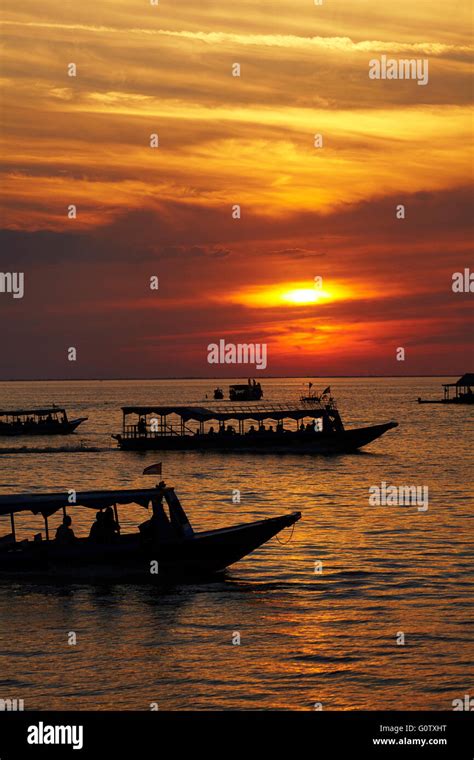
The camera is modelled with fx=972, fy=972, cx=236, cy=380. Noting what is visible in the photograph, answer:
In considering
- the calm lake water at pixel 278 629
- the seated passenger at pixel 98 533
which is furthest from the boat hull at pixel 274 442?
the seated passenger at pixel 98 533

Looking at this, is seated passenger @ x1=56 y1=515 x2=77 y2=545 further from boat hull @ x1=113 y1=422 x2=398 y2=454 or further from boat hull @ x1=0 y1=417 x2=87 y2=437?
boat hull @ x1=0 y1=417 x2=87 y2=437

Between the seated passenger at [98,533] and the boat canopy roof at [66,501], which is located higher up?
the boat canopy roof at [66,501]

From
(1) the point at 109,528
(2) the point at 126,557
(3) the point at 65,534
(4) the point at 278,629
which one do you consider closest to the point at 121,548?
(2) the point at 126,557

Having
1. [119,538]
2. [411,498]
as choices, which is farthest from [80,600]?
[411,498]

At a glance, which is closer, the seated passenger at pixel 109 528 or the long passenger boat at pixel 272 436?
the seated passenger at pixel 109 528

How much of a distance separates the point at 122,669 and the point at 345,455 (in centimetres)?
→ 6339

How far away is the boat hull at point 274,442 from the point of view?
80938 millimetres

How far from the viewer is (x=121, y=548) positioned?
28.3 m

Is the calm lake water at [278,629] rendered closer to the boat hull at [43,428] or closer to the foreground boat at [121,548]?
the foreground boat at [121,548]

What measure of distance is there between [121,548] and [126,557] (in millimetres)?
318

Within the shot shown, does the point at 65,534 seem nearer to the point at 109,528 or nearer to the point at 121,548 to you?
the point at 109,528

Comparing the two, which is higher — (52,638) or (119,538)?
(119,538)
